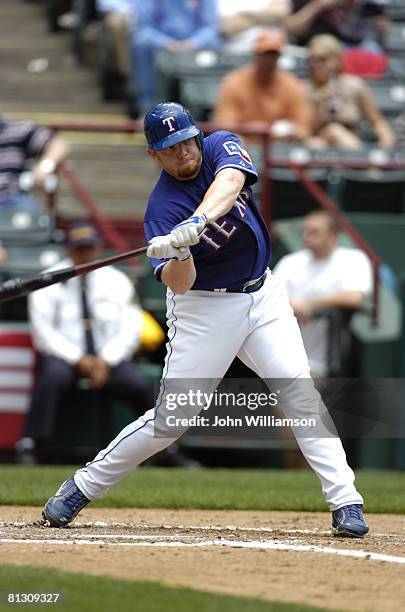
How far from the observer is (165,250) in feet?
16.8

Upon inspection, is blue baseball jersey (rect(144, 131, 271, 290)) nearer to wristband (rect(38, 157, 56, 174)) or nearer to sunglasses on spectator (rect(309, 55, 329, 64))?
wristband (rect(38, 157, 56, 174))

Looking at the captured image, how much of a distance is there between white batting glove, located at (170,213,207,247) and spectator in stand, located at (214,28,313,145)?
5.82 m

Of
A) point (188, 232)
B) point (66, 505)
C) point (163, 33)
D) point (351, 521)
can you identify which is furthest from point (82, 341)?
point (163, 33)

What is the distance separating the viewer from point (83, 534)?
5.61 meters

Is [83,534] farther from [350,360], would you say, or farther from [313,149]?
[313,149]

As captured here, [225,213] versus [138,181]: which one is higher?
[225,213]

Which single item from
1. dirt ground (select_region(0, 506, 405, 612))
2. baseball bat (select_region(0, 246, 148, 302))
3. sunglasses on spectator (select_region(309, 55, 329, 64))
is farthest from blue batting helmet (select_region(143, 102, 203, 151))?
sunglasses on spectator (select_region(309, 55, 329, 64))

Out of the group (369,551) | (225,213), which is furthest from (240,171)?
(369,551)

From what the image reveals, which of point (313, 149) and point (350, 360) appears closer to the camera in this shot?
point (350, 360)

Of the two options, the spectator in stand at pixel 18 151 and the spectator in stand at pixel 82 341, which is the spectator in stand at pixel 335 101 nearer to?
the spectator in stand at pixel 18 151

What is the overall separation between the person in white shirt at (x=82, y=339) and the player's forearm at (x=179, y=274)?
380 cm

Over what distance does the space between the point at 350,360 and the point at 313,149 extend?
→ 2160 mm

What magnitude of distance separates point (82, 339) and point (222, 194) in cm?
414

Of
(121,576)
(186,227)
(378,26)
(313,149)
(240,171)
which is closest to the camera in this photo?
(121,576)
